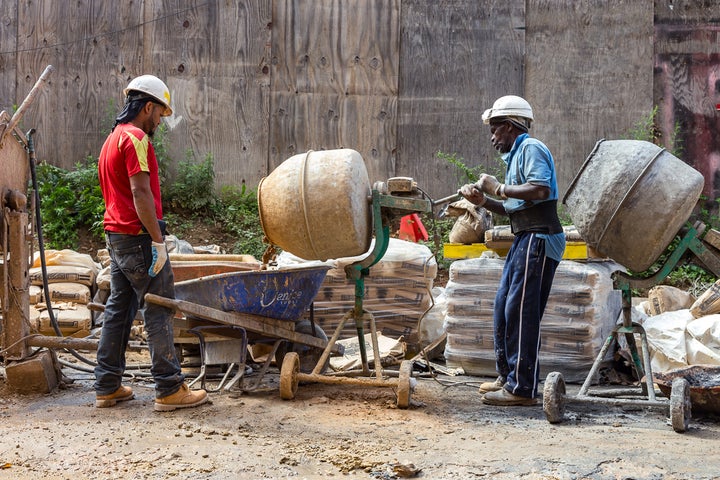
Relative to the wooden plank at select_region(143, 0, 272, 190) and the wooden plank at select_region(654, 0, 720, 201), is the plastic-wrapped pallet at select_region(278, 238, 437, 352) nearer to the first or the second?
the wooden plank at select_region(143, 0, 272, 190)

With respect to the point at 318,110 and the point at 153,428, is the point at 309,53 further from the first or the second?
the point at 153,428

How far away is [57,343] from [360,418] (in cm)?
216

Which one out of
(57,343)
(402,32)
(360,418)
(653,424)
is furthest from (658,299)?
(57,343)

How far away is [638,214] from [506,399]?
4.69ft

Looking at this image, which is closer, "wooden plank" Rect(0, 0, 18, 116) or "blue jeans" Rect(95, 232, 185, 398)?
"blue jeans" Rect(95, 232, 185, 398)

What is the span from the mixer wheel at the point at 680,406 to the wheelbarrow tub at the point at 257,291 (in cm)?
241

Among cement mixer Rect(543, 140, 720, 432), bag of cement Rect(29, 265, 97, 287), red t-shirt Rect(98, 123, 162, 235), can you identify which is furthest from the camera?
bag of cement Rect(29, 265, 97, 287)

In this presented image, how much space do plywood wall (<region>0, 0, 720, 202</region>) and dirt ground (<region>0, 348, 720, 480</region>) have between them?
4.34 m

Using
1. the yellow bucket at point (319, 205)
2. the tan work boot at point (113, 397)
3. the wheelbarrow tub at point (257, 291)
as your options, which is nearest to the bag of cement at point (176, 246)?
the wheelbarrow tub at point (257, 291)

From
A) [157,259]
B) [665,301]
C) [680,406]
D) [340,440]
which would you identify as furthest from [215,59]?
[680,406]

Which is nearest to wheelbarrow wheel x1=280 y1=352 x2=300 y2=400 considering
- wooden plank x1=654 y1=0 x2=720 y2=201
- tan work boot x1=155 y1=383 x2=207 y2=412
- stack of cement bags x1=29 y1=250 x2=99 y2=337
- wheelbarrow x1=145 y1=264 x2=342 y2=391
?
wheelbarrow x1=145 y1=264 x2=342 y2=391

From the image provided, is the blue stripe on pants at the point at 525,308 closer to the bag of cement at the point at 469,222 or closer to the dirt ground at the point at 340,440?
the dirt ground at the point at 340,440

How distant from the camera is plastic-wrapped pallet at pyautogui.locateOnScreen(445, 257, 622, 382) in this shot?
5.98 m

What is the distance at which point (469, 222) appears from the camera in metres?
6.72
